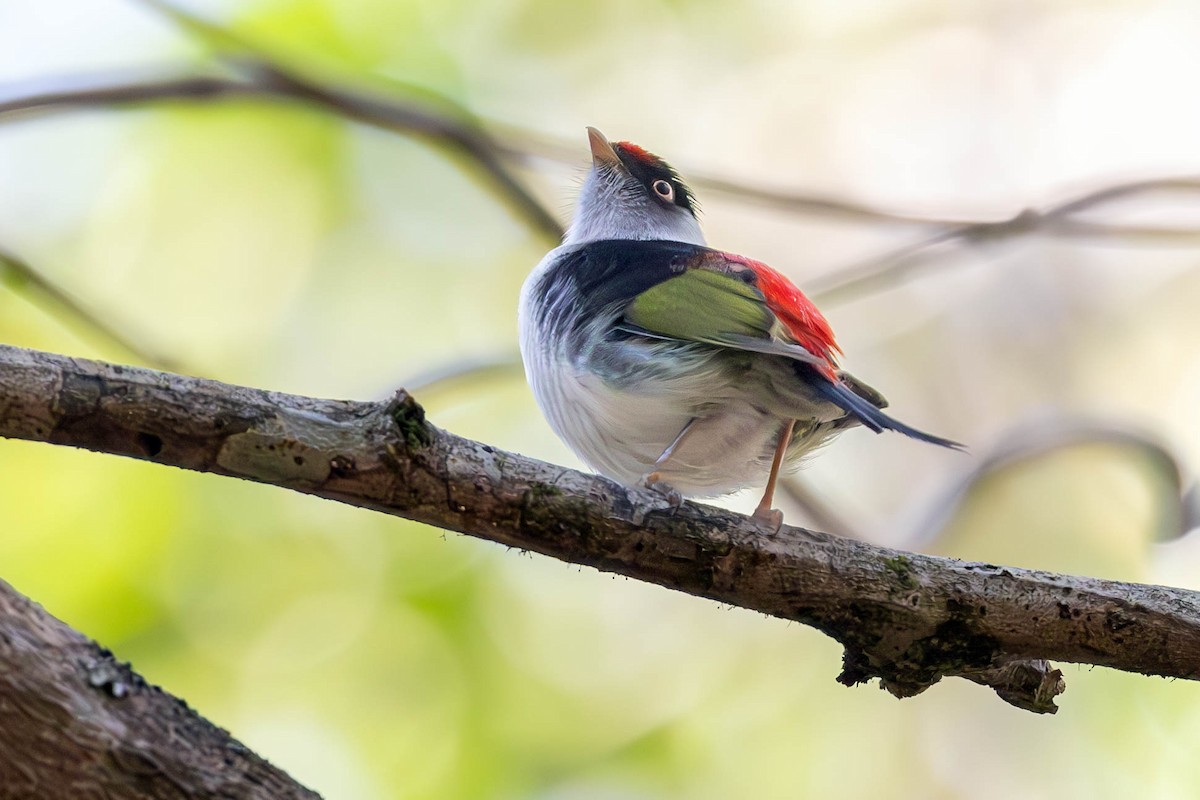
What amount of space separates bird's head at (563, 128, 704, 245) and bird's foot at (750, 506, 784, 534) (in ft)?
7.19

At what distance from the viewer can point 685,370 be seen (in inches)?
130

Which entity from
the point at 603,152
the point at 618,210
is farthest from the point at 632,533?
the point at 603,152

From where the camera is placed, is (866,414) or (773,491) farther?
(773,491)

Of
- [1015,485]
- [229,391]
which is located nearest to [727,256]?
[229,391]

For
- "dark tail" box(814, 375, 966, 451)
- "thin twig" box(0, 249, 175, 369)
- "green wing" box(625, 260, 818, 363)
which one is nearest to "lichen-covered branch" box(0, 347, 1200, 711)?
"dark tail" box(814, 375, 966, 451)

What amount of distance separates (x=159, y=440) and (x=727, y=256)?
2.16 meters

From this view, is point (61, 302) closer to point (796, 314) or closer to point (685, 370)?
point (685, 370)

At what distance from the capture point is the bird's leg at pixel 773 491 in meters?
2.81

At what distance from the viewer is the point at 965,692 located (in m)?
7.37

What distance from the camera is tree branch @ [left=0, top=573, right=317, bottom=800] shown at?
185 centimetres

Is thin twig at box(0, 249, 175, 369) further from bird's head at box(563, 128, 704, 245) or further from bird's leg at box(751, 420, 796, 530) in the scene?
bird's leg at box(751, 420, 796, 530)

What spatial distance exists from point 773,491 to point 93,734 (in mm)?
1932

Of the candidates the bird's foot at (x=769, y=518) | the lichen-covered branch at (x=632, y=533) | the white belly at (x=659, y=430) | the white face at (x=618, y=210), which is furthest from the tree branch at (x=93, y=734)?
the white face at (x=618, y=210)

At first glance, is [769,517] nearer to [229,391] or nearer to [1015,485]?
[229,391]
